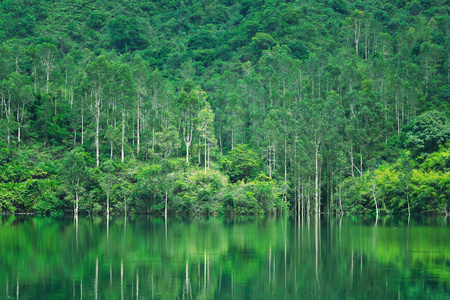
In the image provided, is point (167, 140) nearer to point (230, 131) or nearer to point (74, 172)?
point (74, 172)

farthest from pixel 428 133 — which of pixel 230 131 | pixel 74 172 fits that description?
pixel 74 172

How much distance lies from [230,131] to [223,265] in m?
65.5

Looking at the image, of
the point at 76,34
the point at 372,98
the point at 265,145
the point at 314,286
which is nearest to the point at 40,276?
the point at 314,286

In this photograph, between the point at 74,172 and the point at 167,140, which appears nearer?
the point at 74,172

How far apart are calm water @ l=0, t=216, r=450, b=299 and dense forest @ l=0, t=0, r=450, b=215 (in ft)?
80.6

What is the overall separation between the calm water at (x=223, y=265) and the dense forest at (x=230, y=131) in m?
24.6

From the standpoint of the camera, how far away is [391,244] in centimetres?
3288

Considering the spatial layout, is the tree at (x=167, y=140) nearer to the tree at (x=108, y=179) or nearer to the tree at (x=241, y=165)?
the tree at (x=241, y=165)

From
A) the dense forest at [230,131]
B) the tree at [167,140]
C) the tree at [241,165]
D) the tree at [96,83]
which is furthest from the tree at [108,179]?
the tree at [241,165]

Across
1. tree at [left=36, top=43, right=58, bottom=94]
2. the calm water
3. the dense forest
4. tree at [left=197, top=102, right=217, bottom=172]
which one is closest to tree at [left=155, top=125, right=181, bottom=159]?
the dense forest

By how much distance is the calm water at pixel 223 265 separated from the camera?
66.2 feet

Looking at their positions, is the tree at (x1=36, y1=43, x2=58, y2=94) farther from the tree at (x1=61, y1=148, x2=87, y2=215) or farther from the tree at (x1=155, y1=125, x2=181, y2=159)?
the tree at (x1=61, y1=148, x2=87, y2=215)

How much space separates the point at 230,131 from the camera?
90.9 meters

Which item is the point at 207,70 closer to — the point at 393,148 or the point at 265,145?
the point at 265,145
